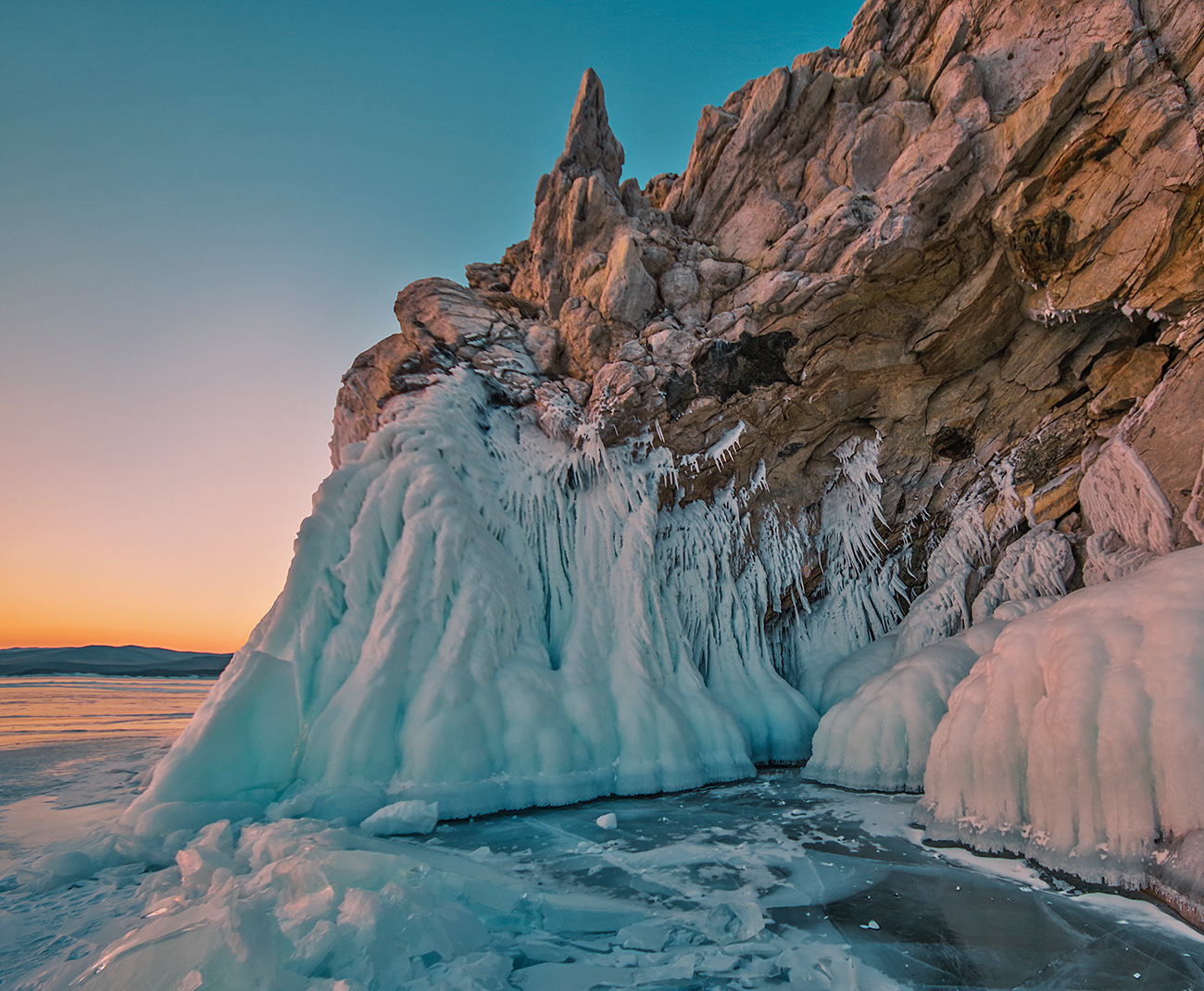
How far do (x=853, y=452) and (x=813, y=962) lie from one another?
920 cm

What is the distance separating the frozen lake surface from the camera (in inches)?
123

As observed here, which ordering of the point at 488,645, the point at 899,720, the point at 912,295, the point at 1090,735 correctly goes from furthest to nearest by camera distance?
1. the point at 912,295
2. the point at 488,645
3. the point at 899,720
4. the point at 1090,735

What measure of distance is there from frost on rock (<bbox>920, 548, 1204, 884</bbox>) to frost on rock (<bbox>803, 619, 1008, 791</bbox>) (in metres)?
1.61

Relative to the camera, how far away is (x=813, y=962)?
10.9 feet

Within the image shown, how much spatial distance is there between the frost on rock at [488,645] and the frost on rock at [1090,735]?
12.4 feet

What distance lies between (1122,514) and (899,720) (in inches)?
184

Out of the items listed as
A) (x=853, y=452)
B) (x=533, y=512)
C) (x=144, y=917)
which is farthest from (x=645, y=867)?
(x=853, y=452)

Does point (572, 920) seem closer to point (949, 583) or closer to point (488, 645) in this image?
point (488, 645)

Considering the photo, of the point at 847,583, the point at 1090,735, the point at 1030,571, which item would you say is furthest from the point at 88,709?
the point at 1030,571

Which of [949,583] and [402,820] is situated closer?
[402,820]

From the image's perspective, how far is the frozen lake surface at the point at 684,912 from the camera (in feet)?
10.3

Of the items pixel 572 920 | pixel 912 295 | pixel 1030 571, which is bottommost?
pixel 572 920

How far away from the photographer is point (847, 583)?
454 inches

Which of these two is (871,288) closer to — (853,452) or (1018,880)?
Result: (853,452)
